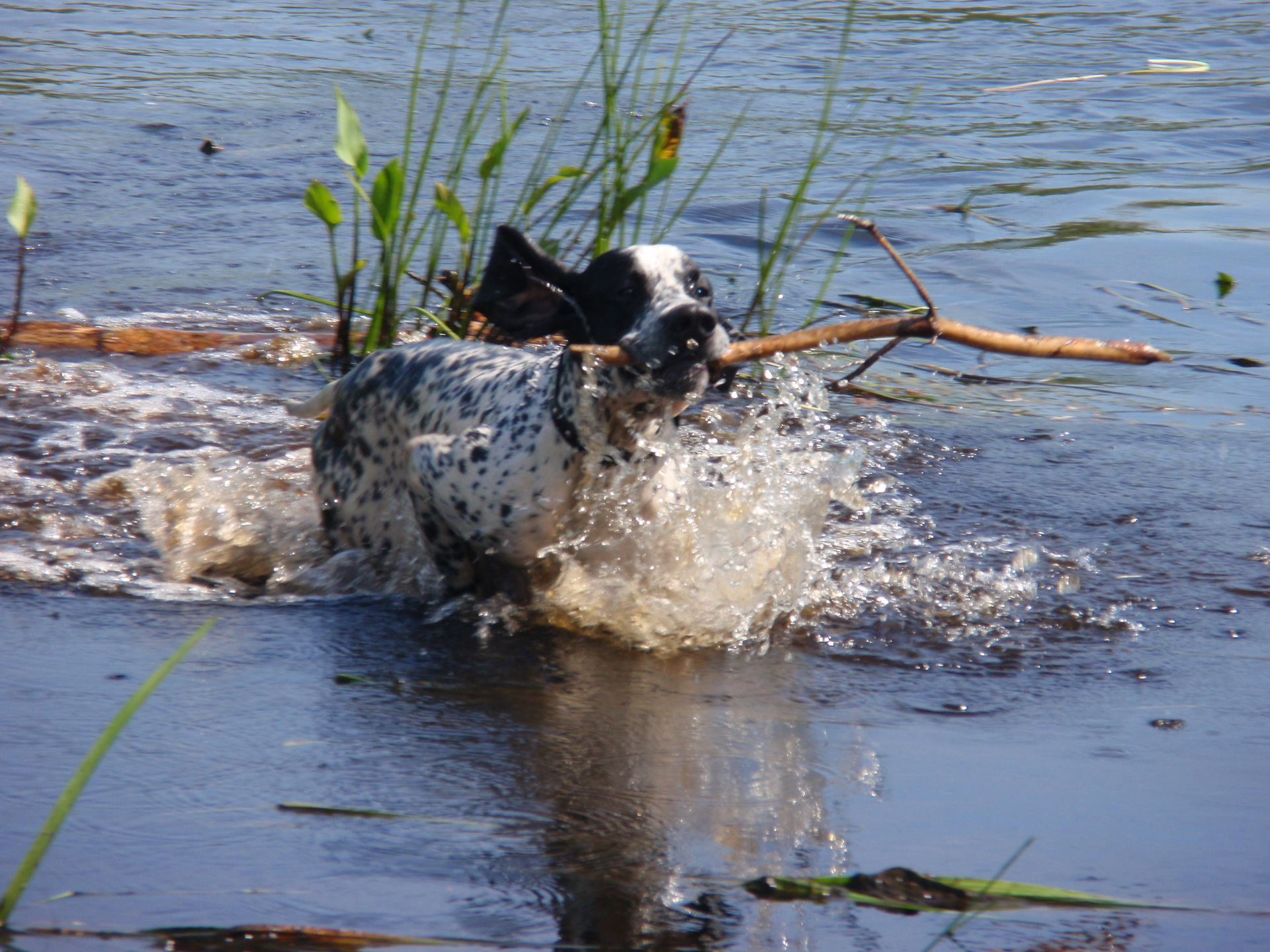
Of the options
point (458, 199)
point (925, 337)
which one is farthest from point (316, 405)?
point (925, 337)

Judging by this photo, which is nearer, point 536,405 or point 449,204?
point 536,405

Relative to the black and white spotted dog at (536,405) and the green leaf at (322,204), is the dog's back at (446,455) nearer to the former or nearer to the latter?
the black and white spotted dog at (536,405)

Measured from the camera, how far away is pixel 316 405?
462 centimetres

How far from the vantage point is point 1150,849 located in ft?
7.95

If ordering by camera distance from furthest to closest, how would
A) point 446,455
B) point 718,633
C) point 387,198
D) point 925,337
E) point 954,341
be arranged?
point 387,198 → point 446,455 → point 718,633 → point 925,337 → point 954,341

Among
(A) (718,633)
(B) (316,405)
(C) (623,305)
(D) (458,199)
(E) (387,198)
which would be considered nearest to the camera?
(C) (623,305)

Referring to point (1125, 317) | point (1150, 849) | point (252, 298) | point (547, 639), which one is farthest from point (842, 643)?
point (252, 298)

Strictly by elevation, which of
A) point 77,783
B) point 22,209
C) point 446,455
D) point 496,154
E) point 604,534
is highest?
point 496,154

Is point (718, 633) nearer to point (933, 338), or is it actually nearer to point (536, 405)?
point (536, 405)

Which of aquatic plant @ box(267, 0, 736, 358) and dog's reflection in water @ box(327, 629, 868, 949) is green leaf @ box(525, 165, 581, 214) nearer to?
aquatic plant @ box(267, 0, 736, 358)

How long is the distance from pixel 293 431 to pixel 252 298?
1.68 metres

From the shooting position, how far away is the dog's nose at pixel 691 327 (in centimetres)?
319

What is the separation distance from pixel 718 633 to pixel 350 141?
2.37 m

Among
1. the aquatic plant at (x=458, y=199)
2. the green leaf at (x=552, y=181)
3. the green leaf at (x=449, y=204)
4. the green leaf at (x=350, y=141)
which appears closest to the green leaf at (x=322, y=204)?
the aquatic plant at (x=458, y=199)
